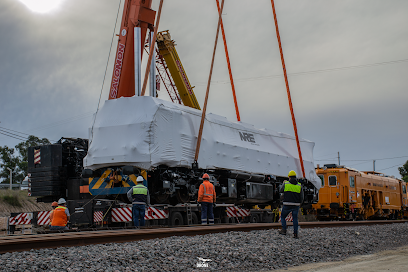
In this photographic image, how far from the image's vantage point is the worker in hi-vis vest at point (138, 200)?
38.1 ft

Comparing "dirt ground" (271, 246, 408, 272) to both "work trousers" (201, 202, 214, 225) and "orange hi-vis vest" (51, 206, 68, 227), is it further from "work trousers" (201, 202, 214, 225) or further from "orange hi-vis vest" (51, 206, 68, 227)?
"orange hi-vis vest" (51, 206, 68, 227)

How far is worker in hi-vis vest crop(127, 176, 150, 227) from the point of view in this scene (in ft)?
38.1

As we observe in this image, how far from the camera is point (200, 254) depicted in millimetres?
7457

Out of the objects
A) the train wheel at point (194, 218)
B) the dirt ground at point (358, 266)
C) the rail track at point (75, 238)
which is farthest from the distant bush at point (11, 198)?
the dirt ground at point (358, 266)

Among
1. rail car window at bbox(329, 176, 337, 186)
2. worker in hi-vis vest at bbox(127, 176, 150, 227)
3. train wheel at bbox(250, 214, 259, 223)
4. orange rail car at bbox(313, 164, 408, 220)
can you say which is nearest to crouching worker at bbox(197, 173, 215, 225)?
worker in hi-vis vest at bbox(127, 176, 150, 227)

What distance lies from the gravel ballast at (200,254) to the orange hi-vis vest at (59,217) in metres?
→ 4.01

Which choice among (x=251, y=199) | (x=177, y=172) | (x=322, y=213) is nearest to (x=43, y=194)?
(x=177, y=172)

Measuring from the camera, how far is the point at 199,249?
7652mm

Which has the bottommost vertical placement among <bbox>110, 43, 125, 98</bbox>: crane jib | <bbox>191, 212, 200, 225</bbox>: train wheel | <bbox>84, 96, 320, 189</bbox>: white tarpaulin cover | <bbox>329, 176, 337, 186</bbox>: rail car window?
<bbox>191, 212, 200, 225</bbox>: train wheel

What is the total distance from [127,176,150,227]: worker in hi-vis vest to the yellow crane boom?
1682cm

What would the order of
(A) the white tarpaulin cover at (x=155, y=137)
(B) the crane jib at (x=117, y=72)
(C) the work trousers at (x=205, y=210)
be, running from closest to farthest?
(A) the white tarpaulin cover at (x=155, y=137) → (C) the work trousers at (x=205, y=210) → (B) the crane jib at (x=117, y=72)

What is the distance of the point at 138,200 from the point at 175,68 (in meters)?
17.8

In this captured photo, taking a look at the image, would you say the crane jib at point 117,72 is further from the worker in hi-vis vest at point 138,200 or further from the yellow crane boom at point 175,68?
the yellow crane boom at point 175,68

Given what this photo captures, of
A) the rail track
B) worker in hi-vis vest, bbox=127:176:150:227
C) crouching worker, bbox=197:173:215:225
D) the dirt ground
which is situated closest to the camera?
the rail track
